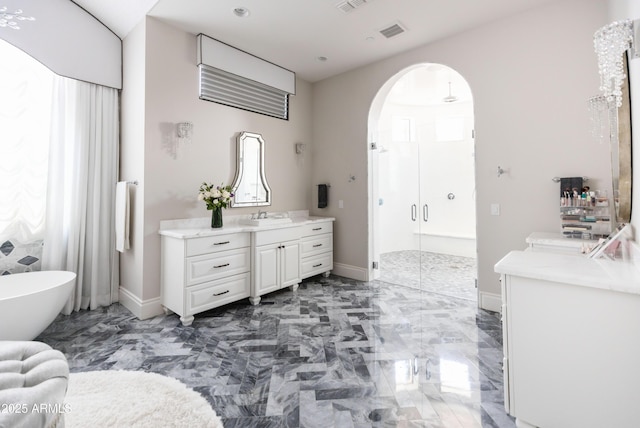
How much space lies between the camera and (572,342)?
1313mm

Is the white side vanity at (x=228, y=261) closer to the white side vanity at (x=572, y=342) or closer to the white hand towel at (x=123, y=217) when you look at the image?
the white hand towel at (x=123, y=217)

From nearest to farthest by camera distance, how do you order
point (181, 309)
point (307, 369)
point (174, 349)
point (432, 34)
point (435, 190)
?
point (307, 369)
point (174, 349)
point (181, 309)
point (432, 34)
point (435, 190)

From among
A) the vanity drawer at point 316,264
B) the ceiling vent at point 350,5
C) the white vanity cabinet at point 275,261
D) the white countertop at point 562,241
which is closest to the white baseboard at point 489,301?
the white countertop at point 562,241

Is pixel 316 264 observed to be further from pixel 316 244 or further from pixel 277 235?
pixel 277 235

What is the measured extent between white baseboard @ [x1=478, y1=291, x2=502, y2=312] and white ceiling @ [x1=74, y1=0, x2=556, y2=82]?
2807 mm

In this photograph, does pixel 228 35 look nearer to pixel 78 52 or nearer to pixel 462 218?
pixel 78 52

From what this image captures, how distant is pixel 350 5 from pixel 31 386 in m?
3.39

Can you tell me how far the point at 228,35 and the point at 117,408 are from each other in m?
3.46

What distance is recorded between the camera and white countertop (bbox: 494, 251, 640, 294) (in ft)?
3.99

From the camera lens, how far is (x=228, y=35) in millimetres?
3266

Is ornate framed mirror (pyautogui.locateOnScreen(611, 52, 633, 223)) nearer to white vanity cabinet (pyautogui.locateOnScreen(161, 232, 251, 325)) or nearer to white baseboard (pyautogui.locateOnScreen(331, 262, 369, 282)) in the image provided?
white baseboard (pyautogui.locateOnScreen(331, 262, 369, 282))

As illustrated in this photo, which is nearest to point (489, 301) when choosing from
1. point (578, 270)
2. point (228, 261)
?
point (578, 270)

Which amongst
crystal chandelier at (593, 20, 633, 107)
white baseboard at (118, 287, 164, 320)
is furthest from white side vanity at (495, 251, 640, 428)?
white baseboard at (118, 287, 164, 320)

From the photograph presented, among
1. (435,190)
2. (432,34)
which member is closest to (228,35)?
(432,34)
